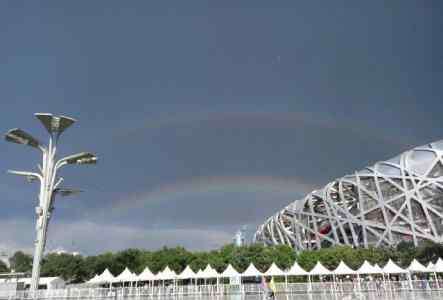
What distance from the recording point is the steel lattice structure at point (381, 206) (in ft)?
245

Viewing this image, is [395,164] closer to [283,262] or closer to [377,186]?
[377,186]

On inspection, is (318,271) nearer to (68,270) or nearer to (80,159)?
(80,159)

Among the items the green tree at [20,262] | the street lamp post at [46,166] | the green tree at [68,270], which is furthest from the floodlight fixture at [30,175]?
the green tree at [20,262]

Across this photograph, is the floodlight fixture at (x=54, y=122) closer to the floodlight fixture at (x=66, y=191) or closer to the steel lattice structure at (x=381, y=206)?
the floodlight fixture at (x=66, y=191)

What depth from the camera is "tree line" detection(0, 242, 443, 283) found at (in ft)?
200

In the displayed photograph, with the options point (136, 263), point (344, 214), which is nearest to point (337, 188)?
point (344, 214)

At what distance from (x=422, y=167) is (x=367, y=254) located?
2985cm

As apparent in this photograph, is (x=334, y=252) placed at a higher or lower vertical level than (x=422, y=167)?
lower

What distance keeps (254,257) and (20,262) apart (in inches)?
4701

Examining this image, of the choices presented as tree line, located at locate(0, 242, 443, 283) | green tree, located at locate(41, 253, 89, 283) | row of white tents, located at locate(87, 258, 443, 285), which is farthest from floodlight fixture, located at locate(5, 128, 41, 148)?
green tree, located at locate(41, 253, 89, 283)

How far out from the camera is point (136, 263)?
241ft

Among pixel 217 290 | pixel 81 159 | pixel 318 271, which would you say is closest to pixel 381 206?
pixel 318 271

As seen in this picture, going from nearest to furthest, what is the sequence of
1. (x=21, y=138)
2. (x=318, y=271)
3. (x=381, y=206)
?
(x=21, y=138)
(x=318, y=271)
(x=381, y=206)

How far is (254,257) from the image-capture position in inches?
2514
